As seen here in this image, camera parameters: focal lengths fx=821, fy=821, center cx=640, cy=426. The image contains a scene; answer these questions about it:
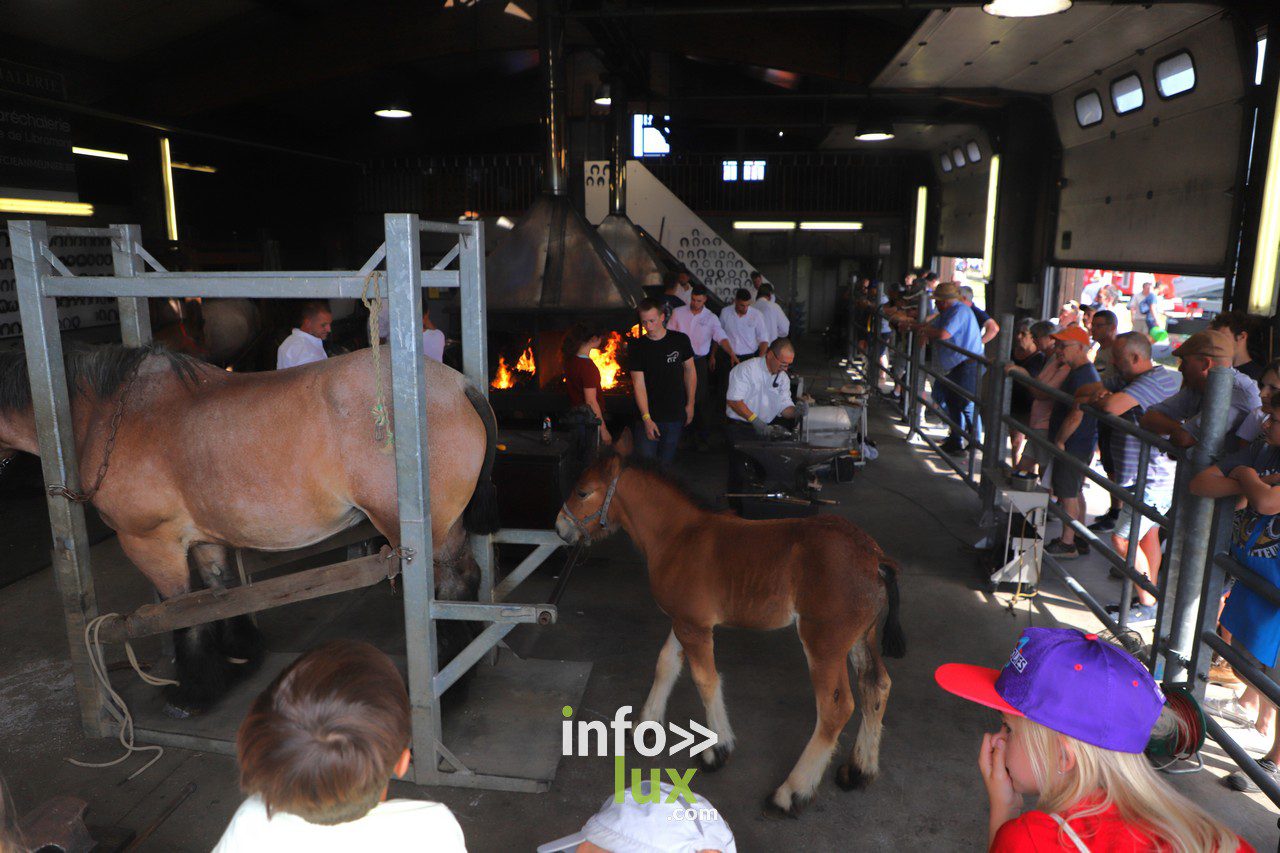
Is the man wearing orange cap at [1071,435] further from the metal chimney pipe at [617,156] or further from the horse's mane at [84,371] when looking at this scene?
the metal chimney pipe at [617,156]

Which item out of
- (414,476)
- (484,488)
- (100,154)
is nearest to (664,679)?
(484,488)

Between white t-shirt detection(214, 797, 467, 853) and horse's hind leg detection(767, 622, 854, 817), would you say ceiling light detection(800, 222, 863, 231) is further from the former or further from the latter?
white t-shirt detection(214, 797, 467, 853)

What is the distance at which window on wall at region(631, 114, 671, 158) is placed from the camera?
61.0 ft

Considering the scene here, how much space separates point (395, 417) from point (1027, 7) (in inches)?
211

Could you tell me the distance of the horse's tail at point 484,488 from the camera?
3.81 m

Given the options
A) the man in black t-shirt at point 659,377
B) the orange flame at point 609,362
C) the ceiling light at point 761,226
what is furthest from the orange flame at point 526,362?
the ceiling light at point 761,226

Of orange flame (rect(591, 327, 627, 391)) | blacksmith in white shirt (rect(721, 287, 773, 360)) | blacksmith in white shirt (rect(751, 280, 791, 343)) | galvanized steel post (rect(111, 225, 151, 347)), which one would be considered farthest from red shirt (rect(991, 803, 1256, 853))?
blacksmith in white shirt (rect(751, 280, 791, 343))

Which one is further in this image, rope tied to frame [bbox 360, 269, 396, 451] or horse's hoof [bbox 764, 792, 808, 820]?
horse's hoof [bbox 764, 792, 808, 820]

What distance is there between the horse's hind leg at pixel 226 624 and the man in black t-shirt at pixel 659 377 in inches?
129

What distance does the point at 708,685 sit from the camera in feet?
11.7

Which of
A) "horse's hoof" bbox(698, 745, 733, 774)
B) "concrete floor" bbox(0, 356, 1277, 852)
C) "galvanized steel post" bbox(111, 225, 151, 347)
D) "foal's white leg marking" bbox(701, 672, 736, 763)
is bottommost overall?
"concrete floor" bbox(0, 356, 1277, 852)

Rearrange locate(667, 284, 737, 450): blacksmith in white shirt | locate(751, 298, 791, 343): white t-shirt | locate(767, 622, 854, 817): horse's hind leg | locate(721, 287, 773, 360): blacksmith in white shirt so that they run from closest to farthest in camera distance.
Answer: locate(767, 622, 854, 817): horse's hind leg < locate(667, 284, 737, 450): blacksmith in white shirt < locate(721, 287, 773, 360): blacksmith in white shirt < locate(751, 298, 791, 343): white t-shirt

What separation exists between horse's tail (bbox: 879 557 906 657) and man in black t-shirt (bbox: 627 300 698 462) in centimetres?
353

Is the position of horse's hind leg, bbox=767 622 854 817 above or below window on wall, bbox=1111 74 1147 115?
below
